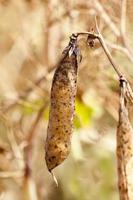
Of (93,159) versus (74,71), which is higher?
(93,159)

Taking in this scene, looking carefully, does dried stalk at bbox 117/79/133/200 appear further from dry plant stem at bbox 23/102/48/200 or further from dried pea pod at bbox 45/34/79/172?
Result: dry plant stem at bbox 23/102/48/200

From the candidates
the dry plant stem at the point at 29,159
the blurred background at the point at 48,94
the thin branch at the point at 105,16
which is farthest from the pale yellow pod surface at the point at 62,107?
the dry plant stem at the point at 29,159

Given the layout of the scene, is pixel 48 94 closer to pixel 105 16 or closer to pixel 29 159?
pixel 29 159

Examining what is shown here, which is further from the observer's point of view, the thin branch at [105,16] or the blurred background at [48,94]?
the blurred background at [48,94]

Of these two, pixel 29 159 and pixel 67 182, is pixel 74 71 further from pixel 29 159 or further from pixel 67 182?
pixel 67 182

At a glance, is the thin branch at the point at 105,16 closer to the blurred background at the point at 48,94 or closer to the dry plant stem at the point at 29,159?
the blurred background at the point at 48,94

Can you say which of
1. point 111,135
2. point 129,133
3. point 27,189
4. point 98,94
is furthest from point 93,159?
point 129,133
